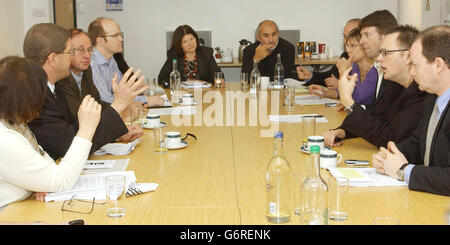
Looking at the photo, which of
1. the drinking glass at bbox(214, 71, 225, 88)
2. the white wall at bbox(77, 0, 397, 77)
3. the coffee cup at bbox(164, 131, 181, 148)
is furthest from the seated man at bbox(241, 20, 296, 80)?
the coffee cup at bbox(164, 131, 181, 148)

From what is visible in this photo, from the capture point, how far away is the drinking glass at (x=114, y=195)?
5.92 feet

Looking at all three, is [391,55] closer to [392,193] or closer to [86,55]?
[392,193]

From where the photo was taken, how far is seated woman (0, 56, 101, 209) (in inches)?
73.4

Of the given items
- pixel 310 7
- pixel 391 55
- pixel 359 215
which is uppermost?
pixel 310 7

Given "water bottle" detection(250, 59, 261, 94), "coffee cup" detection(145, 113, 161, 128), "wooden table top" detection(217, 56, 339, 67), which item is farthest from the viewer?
"wooden table top" detection(217, 56, 339, 67)

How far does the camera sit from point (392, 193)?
1981 mm

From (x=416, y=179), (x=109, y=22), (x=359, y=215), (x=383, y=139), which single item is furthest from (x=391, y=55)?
(x=109, y=22)

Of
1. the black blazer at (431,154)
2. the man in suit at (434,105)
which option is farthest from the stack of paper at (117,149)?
the black blazer at (431,154)

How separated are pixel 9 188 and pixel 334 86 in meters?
3.14

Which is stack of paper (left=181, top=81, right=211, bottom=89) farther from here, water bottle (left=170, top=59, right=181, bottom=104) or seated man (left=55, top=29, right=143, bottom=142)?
seated man (left=55, top=29, right=143, bottom=142)

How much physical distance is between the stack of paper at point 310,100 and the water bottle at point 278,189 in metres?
2.40

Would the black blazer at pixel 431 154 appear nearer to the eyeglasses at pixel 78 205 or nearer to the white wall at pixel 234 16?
the eyeglasses at pixel 78 205

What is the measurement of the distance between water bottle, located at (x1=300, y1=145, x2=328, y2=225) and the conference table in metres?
0.05

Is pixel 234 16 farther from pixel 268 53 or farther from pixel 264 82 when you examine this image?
pixel 264 82
